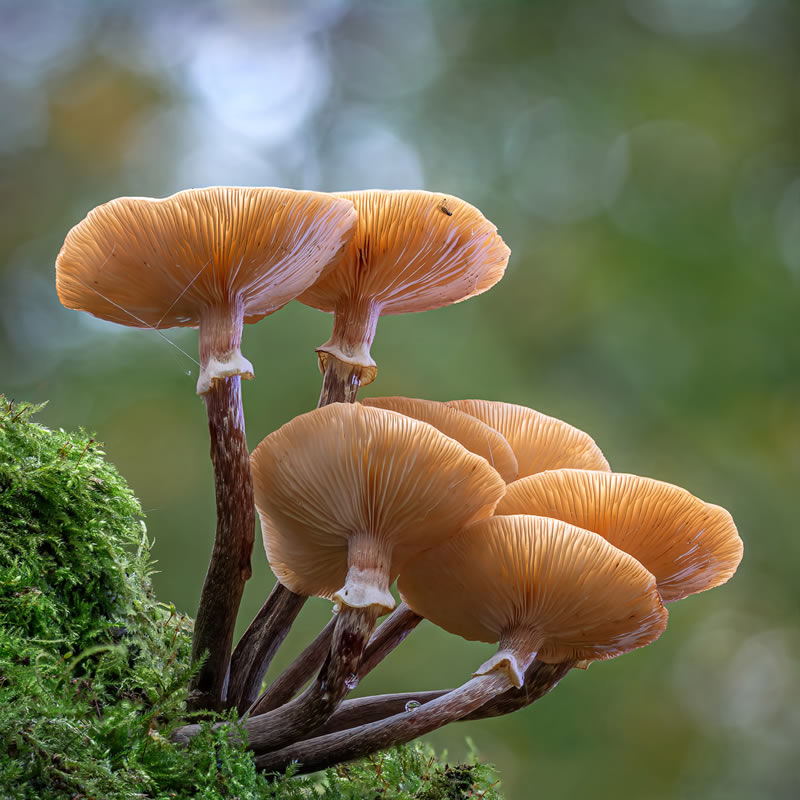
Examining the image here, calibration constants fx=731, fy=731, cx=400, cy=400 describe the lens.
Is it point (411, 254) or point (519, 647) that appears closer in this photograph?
point (519, 647)

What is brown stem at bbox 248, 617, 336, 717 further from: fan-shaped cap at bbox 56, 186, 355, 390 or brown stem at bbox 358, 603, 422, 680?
fan-shaped cap at bbox 56, 186, 355, 390

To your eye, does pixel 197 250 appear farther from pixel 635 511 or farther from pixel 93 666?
pixel 635 511

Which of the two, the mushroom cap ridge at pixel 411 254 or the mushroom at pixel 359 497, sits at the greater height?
the mushroom cap ridge at pixel 411 254

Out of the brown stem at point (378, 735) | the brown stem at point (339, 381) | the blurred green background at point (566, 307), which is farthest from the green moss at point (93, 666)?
the blurred green background at point (566, 307)

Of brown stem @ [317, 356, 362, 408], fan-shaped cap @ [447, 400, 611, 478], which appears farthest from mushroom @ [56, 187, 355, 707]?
fan-shaped cap @ [447, 400, 611, 478]

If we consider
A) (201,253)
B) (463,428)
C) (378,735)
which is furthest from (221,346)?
(378,735)

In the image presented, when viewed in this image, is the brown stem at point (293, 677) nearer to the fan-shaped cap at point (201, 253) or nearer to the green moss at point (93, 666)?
the green moss at point (93, 666)
